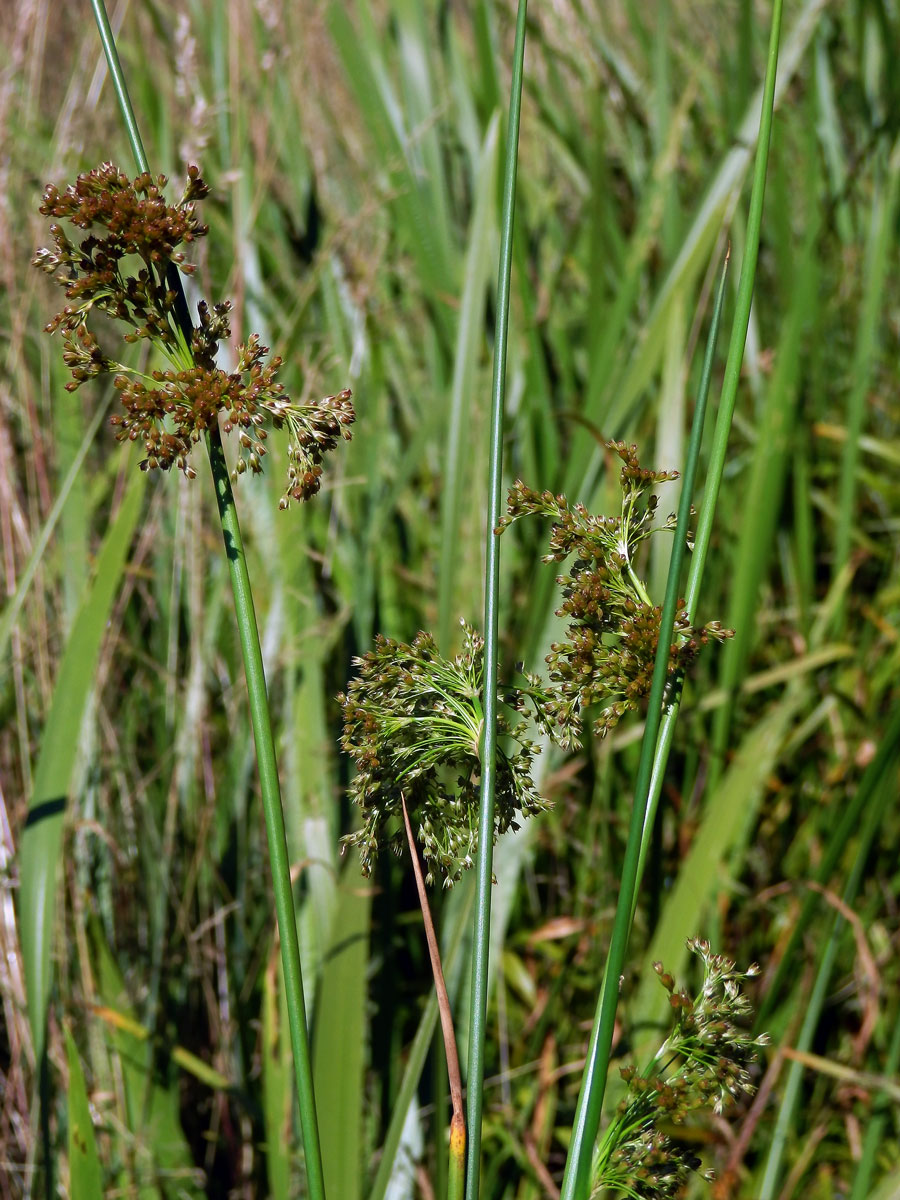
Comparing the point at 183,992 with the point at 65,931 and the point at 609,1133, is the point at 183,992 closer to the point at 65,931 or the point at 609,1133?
the point at 65,931

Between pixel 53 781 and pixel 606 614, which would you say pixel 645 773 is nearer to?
pixel 606 614

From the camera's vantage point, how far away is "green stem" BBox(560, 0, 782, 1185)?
0.35 metres

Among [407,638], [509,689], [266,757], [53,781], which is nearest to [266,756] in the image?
[266,757]

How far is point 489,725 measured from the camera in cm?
36

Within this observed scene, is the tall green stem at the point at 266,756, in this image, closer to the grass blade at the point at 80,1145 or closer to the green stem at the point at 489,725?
the green stem at the point at 489,725

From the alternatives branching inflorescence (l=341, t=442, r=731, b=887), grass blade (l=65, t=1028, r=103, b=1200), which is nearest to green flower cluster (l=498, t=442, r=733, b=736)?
branching inflorescence (l=341, t=442, r=731, b=887)

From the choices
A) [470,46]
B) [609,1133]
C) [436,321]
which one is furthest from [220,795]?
[470,46]

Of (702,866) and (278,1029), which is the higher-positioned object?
(702,866)

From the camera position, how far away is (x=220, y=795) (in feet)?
4.39

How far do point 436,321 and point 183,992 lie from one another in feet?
3.46

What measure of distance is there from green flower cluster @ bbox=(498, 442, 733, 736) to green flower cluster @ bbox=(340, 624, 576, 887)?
17mm

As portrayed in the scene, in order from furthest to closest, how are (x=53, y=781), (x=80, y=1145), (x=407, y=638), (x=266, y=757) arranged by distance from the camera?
(x=407, y=638)
(x=53, y=781)
(x=80, y=1145)
(x=266, y=757)

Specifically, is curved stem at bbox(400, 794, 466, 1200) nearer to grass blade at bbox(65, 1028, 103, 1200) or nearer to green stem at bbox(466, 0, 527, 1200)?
green stem at bbox(466, 0, 527, 1200)

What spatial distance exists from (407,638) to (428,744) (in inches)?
43.2
